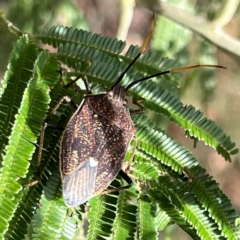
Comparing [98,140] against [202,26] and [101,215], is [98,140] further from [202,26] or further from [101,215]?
[202,26]

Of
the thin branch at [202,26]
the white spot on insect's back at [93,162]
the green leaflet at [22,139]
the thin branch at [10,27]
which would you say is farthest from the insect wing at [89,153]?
the thin branch at [202,26]

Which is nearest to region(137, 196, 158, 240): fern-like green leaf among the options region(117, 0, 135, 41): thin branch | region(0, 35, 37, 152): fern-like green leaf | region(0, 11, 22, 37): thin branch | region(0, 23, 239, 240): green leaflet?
region(0, 23, 239, 240): green leaflet

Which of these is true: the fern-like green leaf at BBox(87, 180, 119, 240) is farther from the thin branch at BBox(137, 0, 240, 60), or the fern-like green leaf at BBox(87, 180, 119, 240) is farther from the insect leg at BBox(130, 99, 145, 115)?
the thin branch at BBox(137, 0, 240, 60)

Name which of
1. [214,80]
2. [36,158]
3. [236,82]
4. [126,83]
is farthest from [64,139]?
[236,82]

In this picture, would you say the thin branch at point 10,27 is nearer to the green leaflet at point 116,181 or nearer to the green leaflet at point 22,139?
the green leaflet at point 116,181

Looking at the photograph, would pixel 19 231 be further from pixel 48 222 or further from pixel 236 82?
pixel 236 82

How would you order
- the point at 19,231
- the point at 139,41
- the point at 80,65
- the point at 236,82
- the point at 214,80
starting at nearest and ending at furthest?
1. the point at 19,231
2. the point at 80,65
3. the point at 214,80
4. the point at 236,82
5. the point at 139,41

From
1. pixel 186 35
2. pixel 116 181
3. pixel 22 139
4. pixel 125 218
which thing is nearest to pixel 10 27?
pixel 22 139
